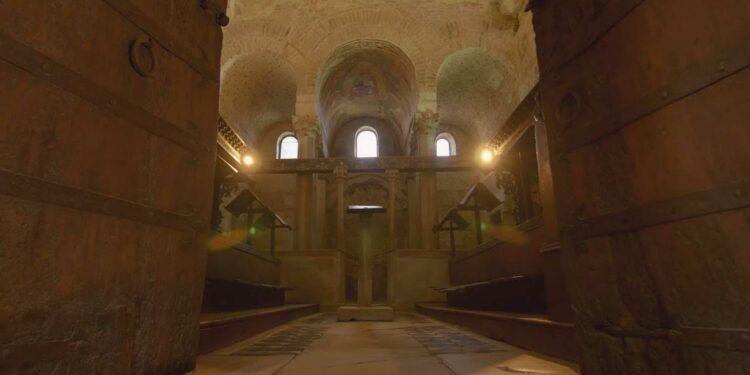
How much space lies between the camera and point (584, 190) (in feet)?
7.54

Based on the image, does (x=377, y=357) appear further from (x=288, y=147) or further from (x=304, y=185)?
(x=288, y=147)

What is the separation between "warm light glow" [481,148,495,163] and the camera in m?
9.62

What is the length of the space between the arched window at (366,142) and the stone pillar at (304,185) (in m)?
6.47

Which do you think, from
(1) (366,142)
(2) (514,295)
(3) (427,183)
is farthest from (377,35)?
(2) (514,295)

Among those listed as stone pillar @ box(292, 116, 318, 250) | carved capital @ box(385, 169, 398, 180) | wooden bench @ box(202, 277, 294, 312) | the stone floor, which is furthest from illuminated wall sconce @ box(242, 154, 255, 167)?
the stone floor

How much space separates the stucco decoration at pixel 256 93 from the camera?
49.8ft

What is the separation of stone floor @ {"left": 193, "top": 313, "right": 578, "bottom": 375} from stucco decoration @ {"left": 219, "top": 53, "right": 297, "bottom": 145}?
12.7 metres

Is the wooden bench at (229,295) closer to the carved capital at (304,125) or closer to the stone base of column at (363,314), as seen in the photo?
the stone base of column at (363,314)

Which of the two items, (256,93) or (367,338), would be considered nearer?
(367,338)

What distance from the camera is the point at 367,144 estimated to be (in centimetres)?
2086

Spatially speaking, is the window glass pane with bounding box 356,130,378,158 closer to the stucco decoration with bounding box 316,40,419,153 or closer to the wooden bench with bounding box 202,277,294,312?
the stucco decoration with bounding box 316,40,419,153

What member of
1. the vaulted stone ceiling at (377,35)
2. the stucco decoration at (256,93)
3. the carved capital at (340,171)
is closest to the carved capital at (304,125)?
the vaulted stone ceiling at (377,35)

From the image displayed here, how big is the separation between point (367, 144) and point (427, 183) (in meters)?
8.39

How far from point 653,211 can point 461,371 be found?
1.43 meters
